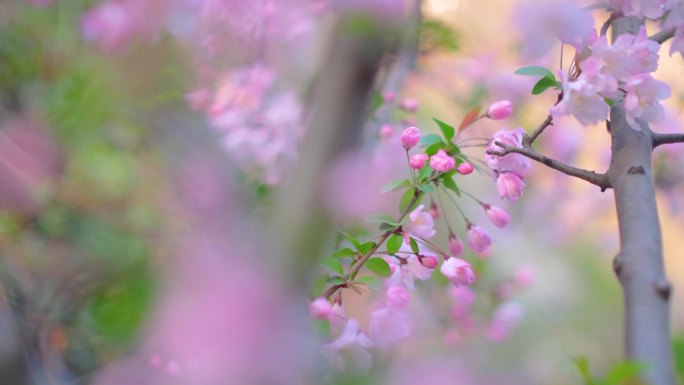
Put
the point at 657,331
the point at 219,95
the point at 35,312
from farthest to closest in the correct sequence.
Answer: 1. the point at 219,95
2. the point at 35,312
3. the point at 657,331

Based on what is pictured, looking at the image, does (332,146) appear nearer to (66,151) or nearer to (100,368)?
(100,368)

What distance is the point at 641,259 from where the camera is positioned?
0.37 m

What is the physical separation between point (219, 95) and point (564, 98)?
1.04 metres

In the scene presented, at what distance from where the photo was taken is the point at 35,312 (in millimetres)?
1024

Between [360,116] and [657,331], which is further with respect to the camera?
[360,116]

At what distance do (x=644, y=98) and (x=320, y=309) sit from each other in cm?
32

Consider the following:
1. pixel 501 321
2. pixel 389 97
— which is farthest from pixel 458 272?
pixel 501 321

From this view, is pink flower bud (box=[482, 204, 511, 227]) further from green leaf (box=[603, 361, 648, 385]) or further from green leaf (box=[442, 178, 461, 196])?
green leaf (box=[603, 361, 648, 385])

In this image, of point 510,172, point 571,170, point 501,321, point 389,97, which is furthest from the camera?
point 501,321

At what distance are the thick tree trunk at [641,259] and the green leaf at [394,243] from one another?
192 millimetres

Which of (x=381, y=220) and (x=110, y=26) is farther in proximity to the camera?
(x=110, y=26)

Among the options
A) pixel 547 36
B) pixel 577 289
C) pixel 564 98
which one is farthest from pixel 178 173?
pixel 577 289

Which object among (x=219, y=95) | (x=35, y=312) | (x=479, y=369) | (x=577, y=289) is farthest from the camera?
(x=577, y=289)

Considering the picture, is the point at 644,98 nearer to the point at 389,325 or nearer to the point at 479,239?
the point at 479,239
